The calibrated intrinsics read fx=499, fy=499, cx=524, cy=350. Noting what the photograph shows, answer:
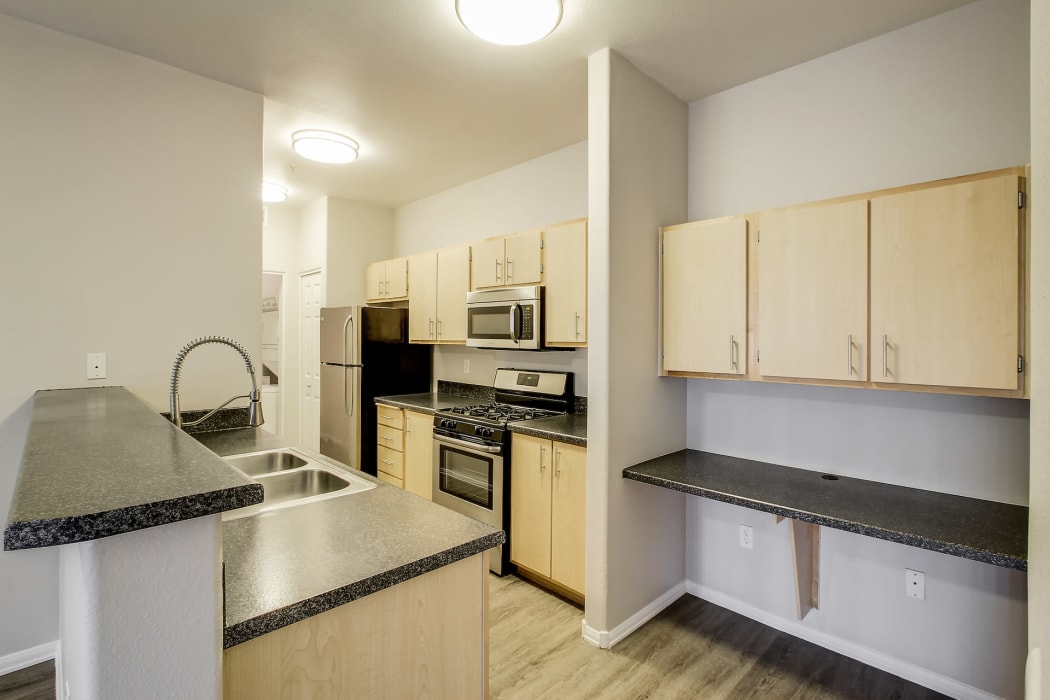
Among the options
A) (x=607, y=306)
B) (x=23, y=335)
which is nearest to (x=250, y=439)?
(x=23, y=335)

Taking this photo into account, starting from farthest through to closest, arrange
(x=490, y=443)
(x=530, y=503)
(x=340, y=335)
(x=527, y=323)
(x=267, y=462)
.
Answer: (x=340, y=335) < (x=527, y=323) < (x=490, y=443) < (x=530, y=503) < (x=267, y=462)

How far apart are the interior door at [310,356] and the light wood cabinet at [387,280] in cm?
48

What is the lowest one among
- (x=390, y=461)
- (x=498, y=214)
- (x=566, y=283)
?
(x=390, y=461)

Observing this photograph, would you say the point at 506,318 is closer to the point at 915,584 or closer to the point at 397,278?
the point at 397,278

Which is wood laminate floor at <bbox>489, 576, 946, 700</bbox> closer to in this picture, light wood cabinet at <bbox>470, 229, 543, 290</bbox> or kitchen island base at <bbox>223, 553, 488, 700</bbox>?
kitchen island base at <bbox>223, 553, 488, 700</bbox>

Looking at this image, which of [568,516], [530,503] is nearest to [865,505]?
[568,516]

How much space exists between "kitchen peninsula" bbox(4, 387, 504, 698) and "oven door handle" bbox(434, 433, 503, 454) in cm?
133

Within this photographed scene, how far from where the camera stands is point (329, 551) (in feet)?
3.83

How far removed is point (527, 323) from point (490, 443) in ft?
2.54

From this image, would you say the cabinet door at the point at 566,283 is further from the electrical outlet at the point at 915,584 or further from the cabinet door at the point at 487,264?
the electrical outlet at the point at 915,584

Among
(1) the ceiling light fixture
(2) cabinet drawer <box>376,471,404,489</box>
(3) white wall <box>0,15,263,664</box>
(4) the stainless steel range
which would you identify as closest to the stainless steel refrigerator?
(2) cabinet drawer <box>376,471,404,489</box>

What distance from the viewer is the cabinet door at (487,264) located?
339cm

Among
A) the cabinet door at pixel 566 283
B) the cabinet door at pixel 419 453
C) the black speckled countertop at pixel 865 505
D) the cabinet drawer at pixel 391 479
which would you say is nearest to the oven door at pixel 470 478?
the cabinet door at pixel 419 453

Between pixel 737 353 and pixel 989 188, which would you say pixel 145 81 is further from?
pixel 989 188
